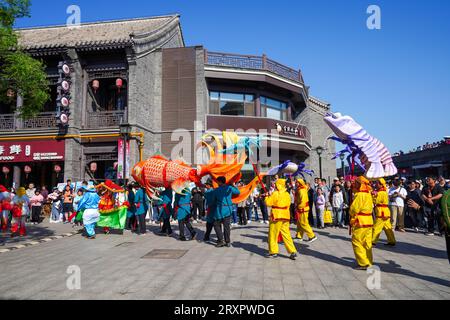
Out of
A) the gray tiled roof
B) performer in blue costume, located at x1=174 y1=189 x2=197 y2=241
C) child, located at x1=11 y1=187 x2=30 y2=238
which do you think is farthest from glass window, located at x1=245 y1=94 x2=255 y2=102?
child, located at x1=11 y1=187 x2=30 y2=238

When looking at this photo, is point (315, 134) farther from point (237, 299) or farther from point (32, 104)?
point (237, 299)

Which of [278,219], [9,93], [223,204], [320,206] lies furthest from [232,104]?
[278,219]

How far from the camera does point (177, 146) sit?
61.6 ft

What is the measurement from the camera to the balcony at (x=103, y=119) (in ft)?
56.7

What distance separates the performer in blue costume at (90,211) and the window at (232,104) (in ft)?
37.1

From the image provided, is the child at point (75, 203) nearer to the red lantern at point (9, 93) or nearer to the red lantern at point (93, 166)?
the red lantern at point (93, 166)

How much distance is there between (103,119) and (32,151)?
425 cm

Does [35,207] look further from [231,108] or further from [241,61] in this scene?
[241,61]

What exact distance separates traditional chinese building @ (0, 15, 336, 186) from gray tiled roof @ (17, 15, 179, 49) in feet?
0.25

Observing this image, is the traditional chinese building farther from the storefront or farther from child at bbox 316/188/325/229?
child at bbox 316/188/325/229

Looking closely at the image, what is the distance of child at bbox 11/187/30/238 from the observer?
32.7 feet
